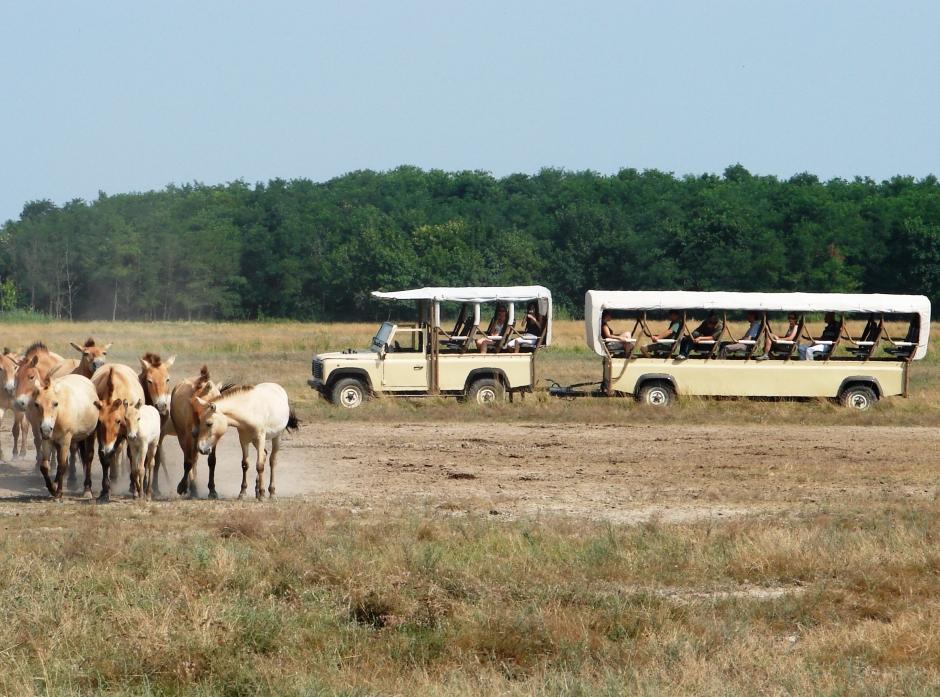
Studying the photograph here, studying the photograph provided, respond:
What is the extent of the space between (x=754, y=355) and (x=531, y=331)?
455 centimetres

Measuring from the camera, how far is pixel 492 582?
975cm

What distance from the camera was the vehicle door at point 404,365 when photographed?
25438 mm

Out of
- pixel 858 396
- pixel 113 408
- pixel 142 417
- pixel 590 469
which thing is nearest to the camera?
pixel 113 408

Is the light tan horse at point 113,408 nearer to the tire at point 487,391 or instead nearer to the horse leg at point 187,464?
the horse leg at point 187,464

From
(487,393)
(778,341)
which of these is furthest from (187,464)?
(778,341)

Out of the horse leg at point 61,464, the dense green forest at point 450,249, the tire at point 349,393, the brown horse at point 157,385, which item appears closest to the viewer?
the horse leg at point 61,464

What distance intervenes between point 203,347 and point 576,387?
21330mm

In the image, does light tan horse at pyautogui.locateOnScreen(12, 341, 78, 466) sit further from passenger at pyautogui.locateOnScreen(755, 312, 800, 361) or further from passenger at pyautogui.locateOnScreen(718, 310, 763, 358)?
passenger at pyautogui.locateOnScreen(755, 312, 800, 361)

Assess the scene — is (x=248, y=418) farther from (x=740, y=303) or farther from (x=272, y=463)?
(x=740, y=303)

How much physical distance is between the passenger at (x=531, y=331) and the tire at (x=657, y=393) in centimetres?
246

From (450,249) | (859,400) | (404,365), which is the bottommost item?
(859,400)

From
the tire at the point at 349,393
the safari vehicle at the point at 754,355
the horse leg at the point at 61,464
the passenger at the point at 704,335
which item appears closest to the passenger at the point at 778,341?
the safari vehicle at the point at 754,355

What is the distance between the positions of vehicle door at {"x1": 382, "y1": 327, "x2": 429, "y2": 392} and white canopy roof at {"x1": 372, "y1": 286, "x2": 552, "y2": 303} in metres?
0.69

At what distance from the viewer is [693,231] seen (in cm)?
7919
